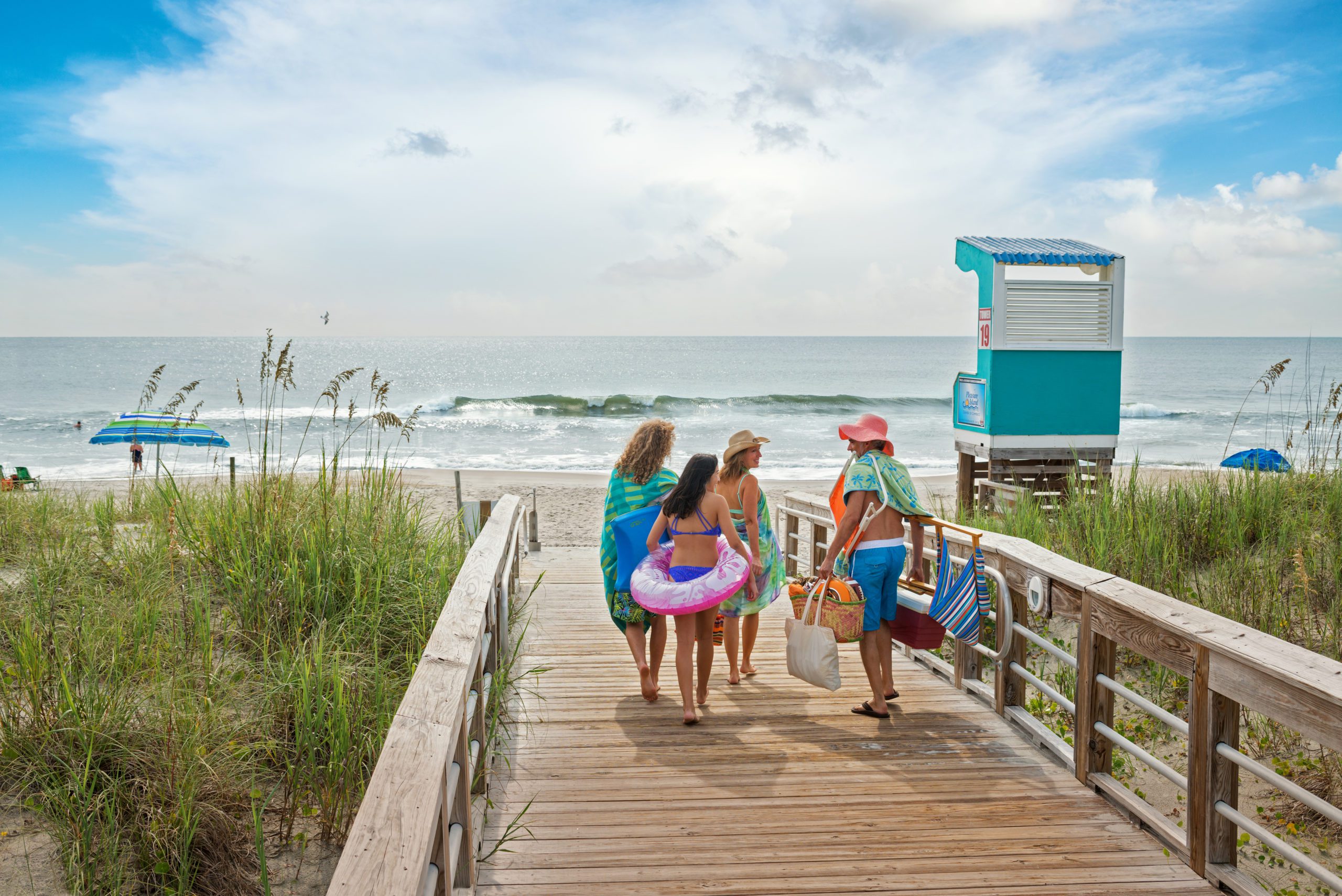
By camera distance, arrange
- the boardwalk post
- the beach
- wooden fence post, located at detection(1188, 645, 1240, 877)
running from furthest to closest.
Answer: the beach, the boardwalk post, wooden fence post, located at detection(1188, 645, 1240, 877)

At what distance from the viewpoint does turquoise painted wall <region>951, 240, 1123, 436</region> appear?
31.6ft

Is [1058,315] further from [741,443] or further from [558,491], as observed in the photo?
[558,491]

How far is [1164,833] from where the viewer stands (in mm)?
3260

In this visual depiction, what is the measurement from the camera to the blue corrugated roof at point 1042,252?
31.5 ft

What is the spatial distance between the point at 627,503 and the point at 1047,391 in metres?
6.41

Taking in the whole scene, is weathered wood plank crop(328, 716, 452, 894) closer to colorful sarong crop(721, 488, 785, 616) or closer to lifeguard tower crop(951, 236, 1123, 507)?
colorful sarong crop(721, 488, 785, 616)

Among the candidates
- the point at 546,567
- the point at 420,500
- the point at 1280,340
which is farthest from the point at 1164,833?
the point at 1280,340

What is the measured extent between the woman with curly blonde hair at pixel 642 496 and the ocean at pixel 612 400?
269 cm

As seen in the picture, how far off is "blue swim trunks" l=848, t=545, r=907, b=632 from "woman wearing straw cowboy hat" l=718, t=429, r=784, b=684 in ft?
2.32

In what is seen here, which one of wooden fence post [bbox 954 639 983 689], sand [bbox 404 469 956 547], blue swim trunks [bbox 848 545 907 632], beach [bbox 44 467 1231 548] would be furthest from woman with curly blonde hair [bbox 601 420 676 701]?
sand [bbox 404 469 956 547]

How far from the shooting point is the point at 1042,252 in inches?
383

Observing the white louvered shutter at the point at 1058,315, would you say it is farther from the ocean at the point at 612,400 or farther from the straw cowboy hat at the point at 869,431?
the straw cowboy hat at the point at 869,431

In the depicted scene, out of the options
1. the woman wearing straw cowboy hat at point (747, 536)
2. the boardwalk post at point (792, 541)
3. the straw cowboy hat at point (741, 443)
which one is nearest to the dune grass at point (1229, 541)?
the boardwalk post at point (792, 541)

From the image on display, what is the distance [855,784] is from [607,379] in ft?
226
